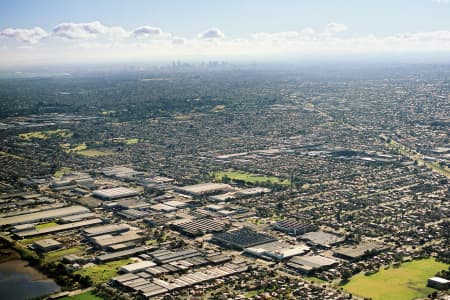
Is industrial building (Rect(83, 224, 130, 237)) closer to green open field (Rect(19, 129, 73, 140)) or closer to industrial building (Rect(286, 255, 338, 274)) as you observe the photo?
industrial building (Rect(286, 255, 338, 274))

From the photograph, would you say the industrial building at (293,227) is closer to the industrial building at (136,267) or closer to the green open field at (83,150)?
the industrial building at (136,267)

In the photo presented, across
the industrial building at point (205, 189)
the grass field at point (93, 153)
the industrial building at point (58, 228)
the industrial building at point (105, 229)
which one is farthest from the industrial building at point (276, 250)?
the grass field at point (93, 153)

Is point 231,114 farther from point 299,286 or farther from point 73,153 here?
point 299,286

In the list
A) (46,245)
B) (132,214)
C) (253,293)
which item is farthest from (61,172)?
(253,293)

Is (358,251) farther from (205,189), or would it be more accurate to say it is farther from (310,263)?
(205,189)

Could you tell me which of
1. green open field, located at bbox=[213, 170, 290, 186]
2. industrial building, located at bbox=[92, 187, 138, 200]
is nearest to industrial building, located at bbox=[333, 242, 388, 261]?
green open field, located at bbox=[213, 170, 290, 186]
